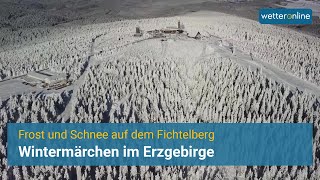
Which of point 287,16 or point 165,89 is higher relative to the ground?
point 287,16

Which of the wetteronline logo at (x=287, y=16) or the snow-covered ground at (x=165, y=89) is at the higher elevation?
the wetteronline logo at (x=287, y=16)

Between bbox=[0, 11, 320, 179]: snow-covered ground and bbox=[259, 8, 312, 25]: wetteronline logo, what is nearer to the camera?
bbox=[0, 11, 320, 179]: snow-covered ground

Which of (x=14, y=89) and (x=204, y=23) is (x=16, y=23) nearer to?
(x=204, y=23)

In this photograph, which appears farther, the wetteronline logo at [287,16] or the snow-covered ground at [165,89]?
the wetteronline logo at [287,16]

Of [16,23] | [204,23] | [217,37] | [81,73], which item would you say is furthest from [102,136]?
[16,23]

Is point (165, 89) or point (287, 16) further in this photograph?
point (165, 89)
